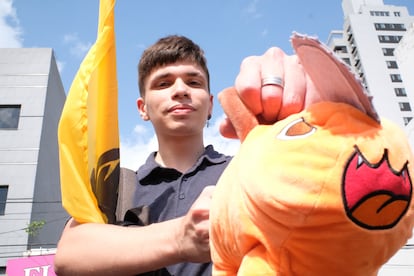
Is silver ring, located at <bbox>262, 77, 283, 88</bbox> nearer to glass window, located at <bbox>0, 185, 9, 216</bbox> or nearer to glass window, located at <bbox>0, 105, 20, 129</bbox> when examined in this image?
glass window, located at <bbox>0, 185, 9, 216</bbox>

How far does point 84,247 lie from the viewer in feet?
2.37

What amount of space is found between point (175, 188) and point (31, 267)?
8.11 metres

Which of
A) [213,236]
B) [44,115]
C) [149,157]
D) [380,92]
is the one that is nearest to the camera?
[213,236]

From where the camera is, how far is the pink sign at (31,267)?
25.4 ft

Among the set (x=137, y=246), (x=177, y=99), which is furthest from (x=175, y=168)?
(x=137, y=246)

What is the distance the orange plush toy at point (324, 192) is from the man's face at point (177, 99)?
532 millimetres

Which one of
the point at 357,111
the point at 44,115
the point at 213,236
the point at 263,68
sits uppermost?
the point at 44,115

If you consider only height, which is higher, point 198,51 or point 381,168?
point 198,51

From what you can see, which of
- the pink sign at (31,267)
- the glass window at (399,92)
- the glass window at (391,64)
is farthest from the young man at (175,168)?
the glass window at (391,64)

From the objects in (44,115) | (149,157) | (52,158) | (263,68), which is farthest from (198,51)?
(52,158)

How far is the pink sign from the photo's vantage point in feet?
25.4

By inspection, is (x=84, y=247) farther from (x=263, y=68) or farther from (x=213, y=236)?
(x=263, y=68)

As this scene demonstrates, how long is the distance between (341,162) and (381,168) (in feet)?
0.14

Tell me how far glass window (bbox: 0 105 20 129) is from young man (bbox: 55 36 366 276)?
542 inches
